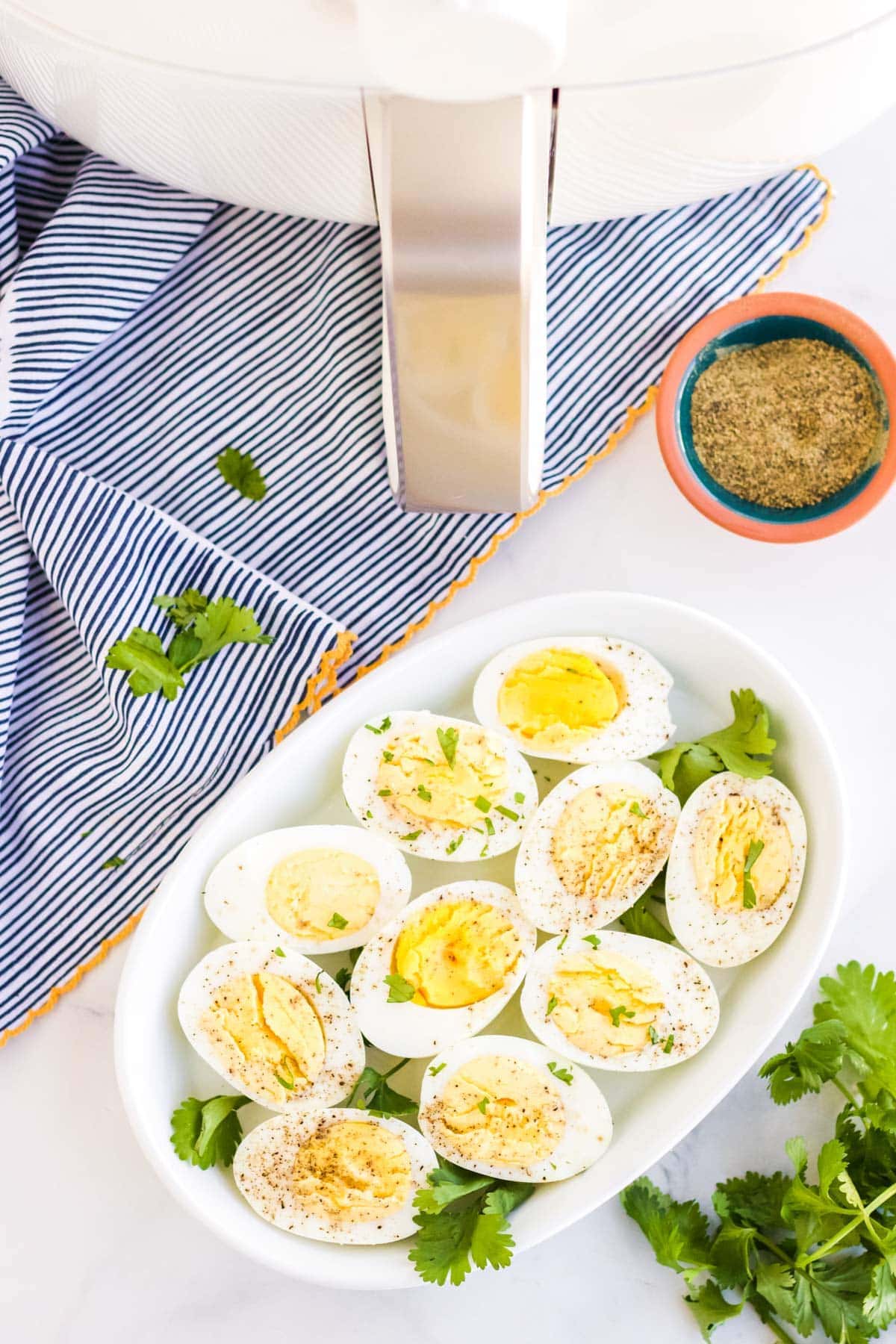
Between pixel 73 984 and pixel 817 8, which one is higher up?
pixel 817 8

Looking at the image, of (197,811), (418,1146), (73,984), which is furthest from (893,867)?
(73,984)

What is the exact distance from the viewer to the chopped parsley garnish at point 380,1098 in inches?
41.1

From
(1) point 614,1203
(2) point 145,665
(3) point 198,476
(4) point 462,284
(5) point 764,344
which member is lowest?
(1) point 614,1203

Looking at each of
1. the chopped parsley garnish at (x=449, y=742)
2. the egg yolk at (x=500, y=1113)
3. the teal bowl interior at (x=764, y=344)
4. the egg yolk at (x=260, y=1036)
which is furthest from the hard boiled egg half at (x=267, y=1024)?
the teal bowl interior at (x=764, y=344)

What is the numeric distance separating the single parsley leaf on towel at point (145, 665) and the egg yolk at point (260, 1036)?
10.2 inches

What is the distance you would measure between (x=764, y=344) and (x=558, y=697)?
358mm

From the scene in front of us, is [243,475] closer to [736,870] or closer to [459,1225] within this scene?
[736,870]

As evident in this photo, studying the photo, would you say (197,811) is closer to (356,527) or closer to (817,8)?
(356,527)

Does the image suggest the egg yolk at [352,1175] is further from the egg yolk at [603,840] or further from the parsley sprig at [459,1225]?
the egg yolk at [603,840]

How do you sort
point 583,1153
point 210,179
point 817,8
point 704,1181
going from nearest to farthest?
point 817,8 < point 210,179 < point 583,1153 < point 704,1181

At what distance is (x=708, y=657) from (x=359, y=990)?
410mm

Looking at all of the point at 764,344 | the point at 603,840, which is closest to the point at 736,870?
the point at 603,840

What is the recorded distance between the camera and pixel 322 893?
1.04m

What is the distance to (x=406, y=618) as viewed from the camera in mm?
1090
